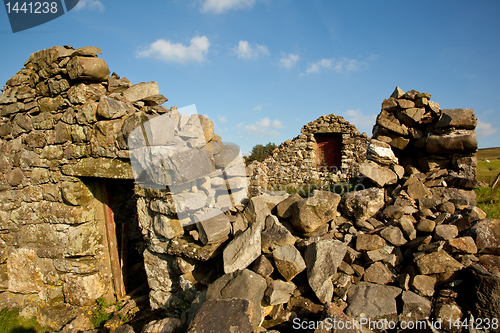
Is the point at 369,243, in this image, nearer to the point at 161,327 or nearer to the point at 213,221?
the point at 213,221

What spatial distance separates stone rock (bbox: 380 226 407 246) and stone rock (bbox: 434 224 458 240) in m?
0.29

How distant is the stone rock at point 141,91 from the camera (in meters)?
3.85

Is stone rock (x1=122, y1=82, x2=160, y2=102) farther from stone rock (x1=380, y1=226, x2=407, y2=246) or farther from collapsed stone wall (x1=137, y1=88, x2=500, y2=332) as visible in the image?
stone rock (x1=380, y1=226, x2=407, y2=246)

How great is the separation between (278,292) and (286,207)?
3.16 feet

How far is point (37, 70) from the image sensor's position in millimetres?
4156

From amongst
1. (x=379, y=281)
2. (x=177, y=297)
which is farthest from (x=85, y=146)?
(x=379, y=281)

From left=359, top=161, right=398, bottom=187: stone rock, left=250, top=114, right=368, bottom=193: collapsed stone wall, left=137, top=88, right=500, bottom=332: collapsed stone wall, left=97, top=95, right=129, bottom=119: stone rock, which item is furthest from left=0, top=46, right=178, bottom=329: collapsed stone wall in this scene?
left=250, top=114, right=368, bottom=193: collapsed stone wall

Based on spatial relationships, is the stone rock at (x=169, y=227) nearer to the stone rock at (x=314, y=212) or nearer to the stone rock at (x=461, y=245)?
A: the stone rock at (x=314, y=212)

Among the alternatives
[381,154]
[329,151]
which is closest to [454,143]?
[381,154]

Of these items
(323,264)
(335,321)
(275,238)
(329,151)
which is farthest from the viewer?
(329,151)

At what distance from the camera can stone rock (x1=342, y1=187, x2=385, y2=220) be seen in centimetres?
292

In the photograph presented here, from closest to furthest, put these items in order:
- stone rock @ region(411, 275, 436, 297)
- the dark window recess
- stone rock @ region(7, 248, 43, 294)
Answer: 1. stone rock @ region(411, 275, 436, 297)
2. stone rock @ region(7, 248, 43, 294)
3. the dark window recess

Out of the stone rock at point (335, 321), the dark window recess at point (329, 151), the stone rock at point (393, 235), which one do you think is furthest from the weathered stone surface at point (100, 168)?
the dark window recess at point (329, 151)

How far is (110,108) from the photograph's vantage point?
342 cm
